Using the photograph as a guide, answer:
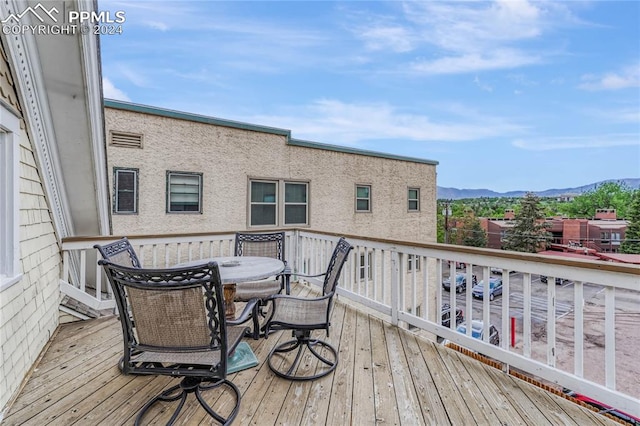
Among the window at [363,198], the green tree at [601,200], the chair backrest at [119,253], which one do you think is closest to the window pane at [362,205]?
the window at [363,198]

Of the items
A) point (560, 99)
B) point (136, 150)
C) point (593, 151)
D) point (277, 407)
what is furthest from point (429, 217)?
point (593, 151)

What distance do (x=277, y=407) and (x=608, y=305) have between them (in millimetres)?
2104

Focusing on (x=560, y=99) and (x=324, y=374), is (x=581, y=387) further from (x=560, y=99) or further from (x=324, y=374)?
(x=560, y=99)

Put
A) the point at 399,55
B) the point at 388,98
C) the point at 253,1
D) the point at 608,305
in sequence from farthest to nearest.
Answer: the point at 388,98 → the point at 399,55 → the point at 253,1 → the point at 608,305

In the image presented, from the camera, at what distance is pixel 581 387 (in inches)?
74.0

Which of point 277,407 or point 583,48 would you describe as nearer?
point 277,407

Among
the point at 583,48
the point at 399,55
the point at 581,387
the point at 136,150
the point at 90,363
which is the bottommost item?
the point at 90,363

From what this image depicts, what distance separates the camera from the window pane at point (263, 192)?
7.45 meters

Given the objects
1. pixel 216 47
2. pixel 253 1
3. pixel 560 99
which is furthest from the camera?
pixel 560 99

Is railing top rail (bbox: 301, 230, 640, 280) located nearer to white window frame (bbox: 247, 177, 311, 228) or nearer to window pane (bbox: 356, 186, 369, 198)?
white window frame (bbox: 247, 177, 311, 228)

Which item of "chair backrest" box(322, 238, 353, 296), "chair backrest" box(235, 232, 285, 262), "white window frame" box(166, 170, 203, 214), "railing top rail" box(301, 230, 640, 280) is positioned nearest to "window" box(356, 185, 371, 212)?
"white window frame" box(166, 170, 203, 214)

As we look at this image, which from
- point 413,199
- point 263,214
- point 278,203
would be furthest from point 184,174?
point 413,199

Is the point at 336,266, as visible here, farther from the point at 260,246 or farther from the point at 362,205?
the point at 362,205

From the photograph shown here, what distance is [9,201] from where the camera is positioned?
2.11 meters
